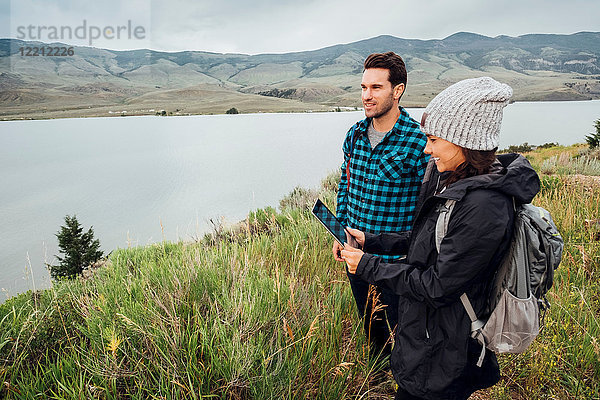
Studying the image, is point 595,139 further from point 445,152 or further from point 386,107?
point 445,152

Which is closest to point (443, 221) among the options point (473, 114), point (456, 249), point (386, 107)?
point (456, 249)

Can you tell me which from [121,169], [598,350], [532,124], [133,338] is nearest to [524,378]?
[598,350]

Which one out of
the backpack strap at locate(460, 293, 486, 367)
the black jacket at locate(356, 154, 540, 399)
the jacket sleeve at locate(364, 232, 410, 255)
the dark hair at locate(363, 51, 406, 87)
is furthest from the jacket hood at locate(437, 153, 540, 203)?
the dark hair at locate(363, 51, 406, 87)

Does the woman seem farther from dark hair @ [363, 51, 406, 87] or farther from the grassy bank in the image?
dark hair @ [363, 51, 406, 87]

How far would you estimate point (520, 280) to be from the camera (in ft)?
3.80

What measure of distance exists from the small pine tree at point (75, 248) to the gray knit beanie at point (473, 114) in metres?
8.06

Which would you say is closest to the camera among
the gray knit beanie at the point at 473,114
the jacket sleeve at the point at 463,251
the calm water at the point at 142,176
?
the jacket sleeve at the point at 463,251

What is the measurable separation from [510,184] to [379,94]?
1.26 metres

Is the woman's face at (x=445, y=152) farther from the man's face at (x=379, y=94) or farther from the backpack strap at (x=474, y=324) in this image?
the man's face at (x=379, y=94)

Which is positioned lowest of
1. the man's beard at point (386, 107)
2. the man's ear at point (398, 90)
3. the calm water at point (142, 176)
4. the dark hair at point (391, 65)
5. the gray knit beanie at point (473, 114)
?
the calm water at point (142, 176)

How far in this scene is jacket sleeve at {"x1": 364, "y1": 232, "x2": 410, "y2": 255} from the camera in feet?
6.26

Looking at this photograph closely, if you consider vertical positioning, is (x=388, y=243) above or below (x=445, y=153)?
below

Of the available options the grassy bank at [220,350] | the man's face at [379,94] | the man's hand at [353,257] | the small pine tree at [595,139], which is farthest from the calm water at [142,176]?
the small pine tree at [595,139]

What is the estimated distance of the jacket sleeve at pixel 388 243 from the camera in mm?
1909
